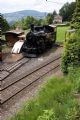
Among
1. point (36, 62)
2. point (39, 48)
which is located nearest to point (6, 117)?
point (36, 62)

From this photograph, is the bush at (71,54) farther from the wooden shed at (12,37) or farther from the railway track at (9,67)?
the wooden shed at (12,37)

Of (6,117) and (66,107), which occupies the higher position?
(66,107)

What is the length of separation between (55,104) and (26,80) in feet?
20.7

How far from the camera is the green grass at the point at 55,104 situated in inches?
421

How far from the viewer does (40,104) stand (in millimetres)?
12609

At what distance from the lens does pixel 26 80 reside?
18297 mm

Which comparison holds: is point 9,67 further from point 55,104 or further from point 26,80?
point 55,104

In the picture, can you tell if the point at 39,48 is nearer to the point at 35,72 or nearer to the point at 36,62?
the point at 36,62

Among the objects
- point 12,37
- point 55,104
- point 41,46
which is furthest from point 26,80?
point 12,37

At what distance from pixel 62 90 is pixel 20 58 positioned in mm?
11079

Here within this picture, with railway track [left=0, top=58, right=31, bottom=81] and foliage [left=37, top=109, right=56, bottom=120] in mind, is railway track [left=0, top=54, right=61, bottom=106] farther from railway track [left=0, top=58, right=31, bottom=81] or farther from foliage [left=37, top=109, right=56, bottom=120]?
foliage [left=37, top=109, right=56, bottom=120]

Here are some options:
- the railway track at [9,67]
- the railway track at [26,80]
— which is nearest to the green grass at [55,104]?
the railway track at [26,80]

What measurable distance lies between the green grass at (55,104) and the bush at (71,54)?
8.94 ft

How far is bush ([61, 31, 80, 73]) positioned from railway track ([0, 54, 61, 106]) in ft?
4.88
